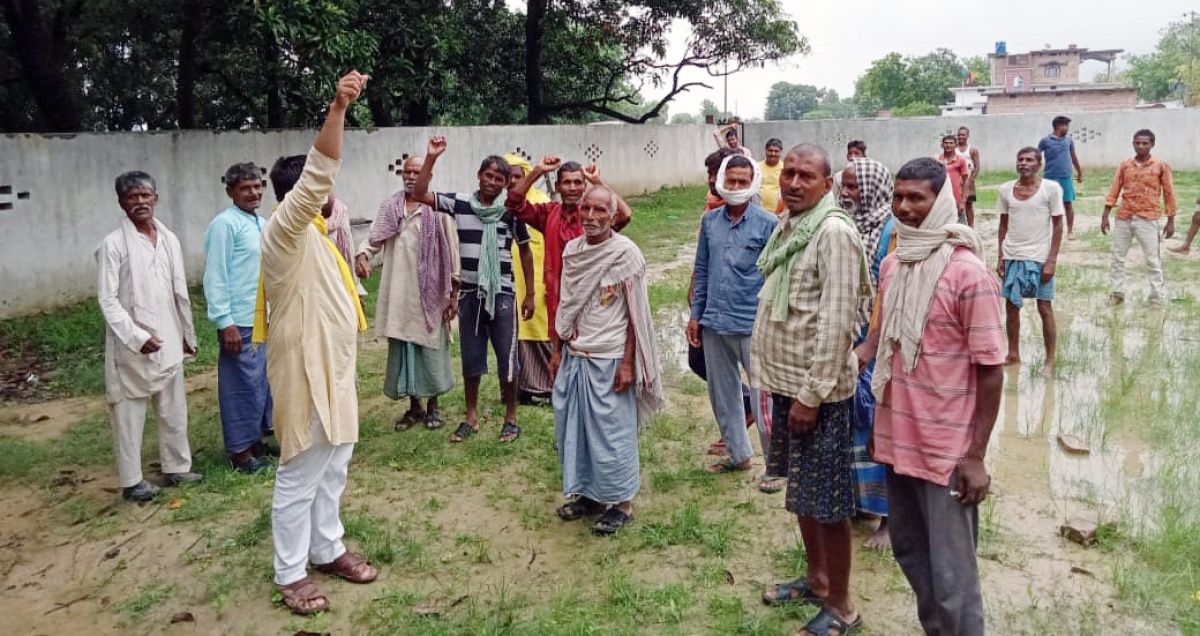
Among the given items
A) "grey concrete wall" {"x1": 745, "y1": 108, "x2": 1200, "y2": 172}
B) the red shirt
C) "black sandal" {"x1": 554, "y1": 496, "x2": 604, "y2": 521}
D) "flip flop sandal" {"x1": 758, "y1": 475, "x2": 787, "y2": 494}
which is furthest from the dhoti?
"grey concrete wall" {"x1": 745, "y1": 108, "x2": 1200, "y2": 172}

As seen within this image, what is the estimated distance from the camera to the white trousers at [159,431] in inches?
180

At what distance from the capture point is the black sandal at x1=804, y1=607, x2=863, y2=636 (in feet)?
10.6

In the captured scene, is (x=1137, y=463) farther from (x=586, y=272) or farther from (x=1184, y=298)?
(x=1184, y=298)

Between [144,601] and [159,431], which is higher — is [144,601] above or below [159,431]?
below

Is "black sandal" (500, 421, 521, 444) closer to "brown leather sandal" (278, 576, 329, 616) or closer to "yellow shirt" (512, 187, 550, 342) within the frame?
"yellow shirt" (512, 187, 550, 342)

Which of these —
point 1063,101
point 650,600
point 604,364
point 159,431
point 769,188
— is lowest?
point 650,600

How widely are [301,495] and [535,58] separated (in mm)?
13806

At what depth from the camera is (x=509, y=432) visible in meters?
5.49

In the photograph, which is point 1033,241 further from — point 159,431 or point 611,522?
point 159,431

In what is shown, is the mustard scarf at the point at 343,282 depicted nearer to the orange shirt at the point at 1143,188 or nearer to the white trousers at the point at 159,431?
the white trousers at the point at 159,431

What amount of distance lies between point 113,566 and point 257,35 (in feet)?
18.3

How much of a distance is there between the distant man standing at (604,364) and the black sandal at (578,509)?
15 centimetres

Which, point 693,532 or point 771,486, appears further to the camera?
point 771,486

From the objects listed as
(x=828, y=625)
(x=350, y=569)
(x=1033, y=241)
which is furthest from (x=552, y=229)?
(x=1033, y=241)
